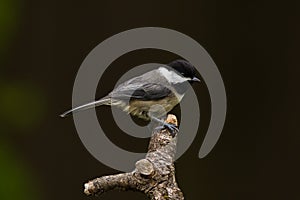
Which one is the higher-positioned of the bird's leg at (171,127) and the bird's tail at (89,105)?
the bird's tail at (89,105)

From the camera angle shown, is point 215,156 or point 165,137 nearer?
point 165,137

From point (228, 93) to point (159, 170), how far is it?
5.46ft

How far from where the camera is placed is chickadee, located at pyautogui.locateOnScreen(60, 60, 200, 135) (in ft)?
6.81

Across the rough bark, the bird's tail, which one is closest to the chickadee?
the bird's tail

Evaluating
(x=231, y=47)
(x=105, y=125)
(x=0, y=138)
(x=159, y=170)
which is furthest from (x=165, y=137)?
(x=231, y=47)

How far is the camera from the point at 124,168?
71.8 inches

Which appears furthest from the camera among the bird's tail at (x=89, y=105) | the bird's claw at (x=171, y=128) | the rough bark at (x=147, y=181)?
the bird's tail at (x=89, y=105)

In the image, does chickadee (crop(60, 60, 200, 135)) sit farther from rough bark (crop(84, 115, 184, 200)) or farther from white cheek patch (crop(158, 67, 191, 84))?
rough bark (crop(84, 115, 184, 200))

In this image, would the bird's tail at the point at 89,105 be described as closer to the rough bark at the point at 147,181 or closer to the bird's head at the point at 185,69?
the bird's head at the point at 185,69

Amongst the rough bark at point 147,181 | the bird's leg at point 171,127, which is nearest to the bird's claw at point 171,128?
the bird's leg at point 171,127

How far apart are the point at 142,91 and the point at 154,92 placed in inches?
1.8

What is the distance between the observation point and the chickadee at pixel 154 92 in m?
2.08

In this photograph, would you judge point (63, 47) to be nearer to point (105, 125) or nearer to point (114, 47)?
point (105, 125)

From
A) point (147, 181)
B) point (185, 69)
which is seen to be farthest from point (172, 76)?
point (147, 181)
